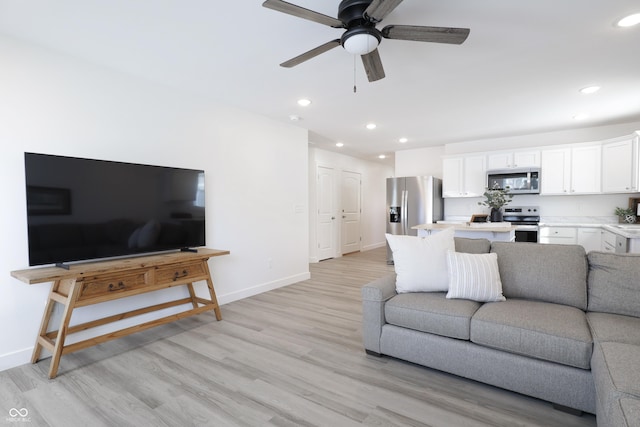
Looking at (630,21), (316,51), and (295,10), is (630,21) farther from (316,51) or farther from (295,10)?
(295,10)

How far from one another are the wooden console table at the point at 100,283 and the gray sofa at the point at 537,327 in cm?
183

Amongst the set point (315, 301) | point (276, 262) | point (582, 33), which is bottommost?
point (315, 301)

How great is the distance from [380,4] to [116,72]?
261 centimetres

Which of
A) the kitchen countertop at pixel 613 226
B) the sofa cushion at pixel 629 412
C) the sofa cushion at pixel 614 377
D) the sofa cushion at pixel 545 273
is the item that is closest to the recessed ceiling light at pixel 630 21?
the sofa cushion at pixel 545 273

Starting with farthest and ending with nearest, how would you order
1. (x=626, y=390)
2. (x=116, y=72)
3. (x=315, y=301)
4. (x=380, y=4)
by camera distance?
(x=315, y=301) < (x=116, y=72) < (x=380, y=4) < (x=626, y=390)

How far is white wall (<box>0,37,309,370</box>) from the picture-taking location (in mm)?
2327


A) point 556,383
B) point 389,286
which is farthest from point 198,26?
point 556,383

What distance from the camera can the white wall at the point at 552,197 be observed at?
16.3 ft

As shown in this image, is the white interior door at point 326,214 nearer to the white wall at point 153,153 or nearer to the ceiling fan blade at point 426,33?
the white wall at point 153,153

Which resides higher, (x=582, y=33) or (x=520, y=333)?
(x=582, y=33)

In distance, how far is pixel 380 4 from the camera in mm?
1557

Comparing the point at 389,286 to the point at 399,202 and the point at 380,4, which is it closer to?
the point at 380,4

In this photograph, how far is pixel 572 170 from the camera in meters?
5.00

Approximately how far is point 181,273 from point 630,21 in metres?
4.08
